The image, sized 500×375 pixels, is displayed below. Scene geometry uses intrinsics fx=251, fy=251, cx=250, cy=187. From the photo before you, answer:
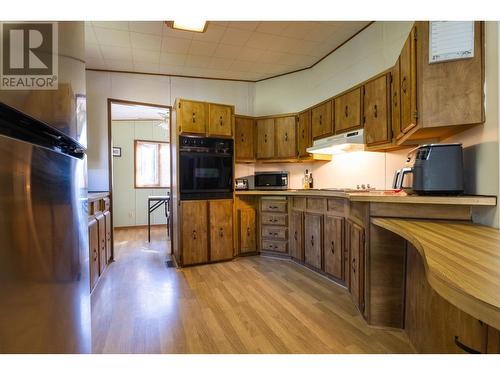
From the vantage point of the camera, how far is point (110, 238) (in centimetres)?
341

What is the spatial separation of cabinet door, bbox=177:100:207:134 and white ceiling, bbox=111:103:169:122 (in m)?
2.02

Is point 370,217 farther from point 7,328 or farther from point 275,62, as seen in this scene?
point 275,62

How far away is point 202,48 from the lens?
3.11 meters

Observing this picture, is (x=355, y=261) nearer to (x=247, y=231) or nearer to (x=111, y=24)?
(x=247, y=231)

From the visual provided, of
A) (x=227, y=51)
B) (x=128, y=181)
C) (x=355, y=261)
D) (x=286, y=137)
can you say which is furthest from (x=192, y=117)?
(x=128, y=181)

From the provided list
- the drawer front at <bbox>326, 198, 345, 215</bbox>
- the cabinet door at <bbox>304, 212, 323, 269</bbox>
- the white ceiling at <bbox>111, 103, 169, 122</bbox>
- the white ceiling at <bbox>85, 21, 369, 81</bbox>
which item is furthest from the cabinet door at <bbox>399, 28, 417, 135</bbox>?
the white ceiling at <bbox>111, 103, 169, 122</bbox>

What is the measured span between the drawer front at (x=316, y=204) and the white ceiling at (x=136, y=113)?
3.48 m

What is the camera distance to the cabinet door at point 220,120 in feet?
10.8

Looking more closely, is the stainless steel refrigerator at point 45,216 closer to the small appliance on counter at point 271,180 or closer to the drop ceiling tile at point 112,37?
the drop ceiling tile at point 112,37

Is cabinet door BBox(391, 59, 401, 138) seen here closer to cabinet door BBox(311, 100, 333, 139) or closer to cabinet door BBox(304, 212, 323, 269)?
cabinet door BBox(311, 100, 333, 139)

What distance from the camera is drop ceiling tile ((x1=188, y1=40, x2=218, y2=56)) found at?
301cm

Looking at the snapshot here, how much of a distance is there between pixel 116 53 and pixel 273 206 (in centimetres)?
279

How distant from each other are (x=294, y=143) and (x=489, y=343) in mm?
2982

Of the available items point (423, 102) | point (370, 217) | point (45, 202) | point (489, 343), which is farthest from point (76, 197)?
point (423, 102)
